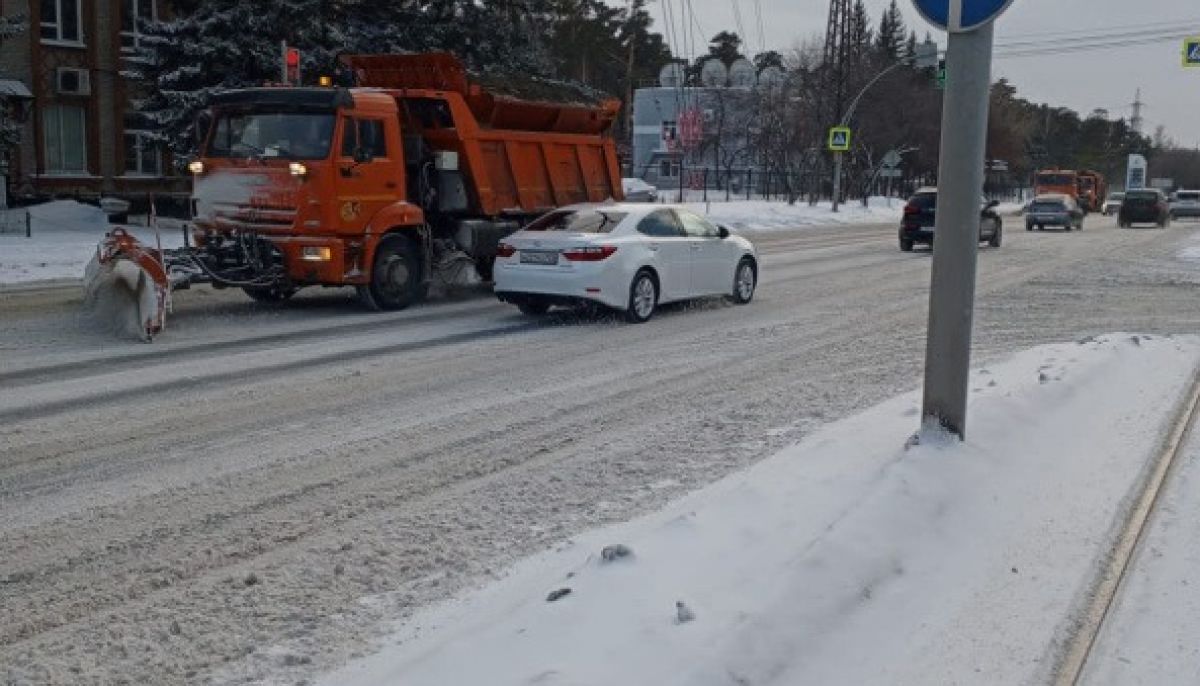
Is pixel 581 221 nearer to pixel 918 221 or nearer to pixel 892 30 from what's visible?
pixel 918 221

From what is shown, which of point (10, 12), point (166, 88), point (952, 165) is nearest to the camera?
point (952, 165)

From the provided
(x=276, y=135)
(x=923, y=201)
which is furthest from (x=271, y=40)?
(x=923, y=201)

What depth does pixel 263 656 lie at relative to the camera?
4.34 m

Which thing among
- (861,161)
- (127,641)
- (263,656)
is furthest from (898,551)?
(861,161)

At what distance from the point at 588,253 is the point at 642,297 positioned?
98 cm

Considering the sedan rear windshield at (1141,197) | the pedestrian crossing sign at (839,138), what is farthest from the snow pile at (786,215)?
the sedan rear windshield at (1141,197)

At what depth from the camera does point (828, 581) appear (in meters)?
5.00

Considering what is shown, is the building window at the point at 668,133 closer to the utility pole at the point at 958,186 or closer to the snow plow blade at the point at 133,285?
the snow plow blade at the point at 133,285

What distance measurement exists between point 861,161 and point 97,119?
155 ft

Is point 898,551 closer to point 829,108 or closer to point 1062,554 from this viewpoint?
point 1062,554

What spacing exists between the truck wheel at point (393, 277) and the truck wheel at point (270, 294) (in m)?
0.95

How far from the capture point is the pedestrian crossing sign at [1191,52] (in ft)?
100

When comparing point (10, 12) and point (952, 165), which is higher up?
point (10, 12)

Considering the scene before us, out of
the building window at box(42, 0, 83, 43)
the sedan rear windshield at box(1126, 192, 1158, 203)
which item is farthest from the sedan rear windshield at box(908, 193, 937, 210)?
the building window at box(42, 0, 83, 43)
